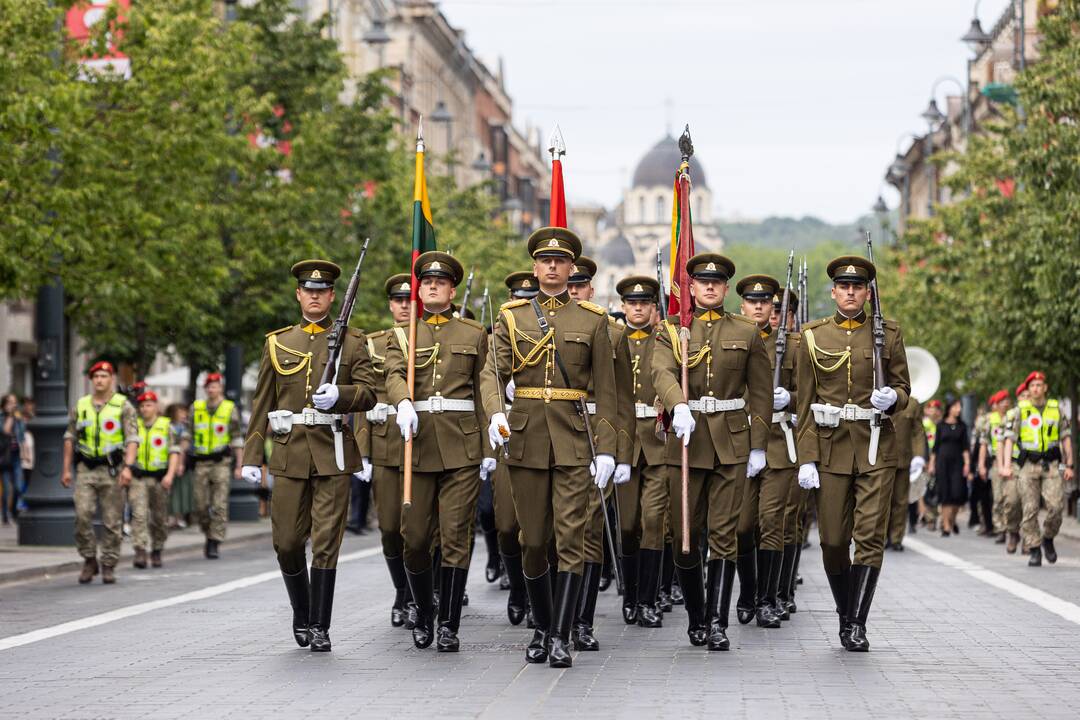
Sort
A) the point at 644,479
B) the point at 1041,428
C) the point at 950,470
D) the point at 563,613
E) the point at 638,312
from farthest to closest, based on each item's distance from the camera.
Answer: the point at 950,470 → the point at 1041,428 → the point at 638,312 → the point at 644,479 → the point at 563,613

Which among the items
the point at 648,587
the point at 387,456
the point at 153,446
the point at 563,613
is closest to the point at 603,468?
the point at 563,613

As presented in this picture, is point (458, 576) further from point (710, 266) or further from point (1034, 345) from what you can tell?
point (1034, 345)

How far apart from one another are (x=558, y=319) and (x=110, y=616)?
18.0 ft

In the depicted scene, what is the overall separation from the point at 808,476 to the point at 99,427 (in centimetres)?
902

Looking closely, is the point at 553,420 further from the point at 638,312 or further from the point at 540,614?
the point at 638,312

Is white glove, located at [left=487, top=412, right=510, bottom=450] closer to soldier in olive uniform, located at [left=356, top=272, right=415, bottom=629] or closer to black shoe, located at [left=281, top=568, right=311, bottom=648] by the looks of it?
soldier in olive uniform, located at [left=356, top=272, right=415, bottom=629]

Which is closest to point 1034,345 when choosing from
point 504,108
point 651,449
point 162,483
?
point 162,483

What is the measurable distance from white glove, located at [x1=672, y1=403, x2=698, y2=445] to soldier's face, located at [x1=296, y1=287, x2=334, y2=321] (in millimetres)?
2086

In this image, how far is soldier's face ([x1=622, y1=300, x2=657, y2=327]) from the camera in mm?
14867

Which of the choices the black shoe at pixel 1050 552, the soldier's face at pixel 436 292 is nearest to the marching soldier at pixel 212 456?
the black shoe at pixel 1050 552

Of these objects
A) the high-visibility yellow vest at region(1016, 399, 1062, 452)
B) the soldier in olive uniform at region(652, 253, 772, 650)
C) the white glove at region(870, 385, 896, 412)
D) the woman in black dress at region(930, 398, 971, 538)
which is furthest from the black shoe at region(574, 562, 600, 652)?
the woman in black dress at region(930, 398, 971, 538)

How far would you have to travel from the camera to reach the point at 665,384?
12.2 m

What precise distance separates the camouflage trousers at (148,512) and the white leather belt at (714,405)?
979 cm

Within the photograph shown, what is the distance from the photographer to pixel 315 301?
41.0 feet
